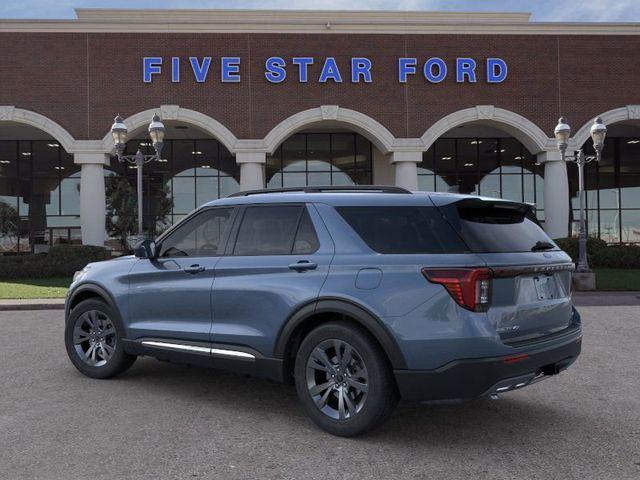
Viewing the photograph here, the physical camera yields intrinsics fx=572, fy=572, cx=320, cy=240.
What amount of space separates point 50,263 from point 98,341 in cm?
1543

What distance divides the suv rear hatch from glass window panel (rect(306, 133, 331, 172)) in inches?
945

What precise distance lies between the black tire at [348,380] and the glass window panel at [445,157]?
2607 centimetres

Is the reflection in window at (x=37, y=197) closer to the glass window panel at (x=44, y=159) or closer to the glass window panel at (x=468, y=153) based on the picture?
the glass window panel at (x=44, y=159)

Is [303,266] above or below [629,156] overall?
below

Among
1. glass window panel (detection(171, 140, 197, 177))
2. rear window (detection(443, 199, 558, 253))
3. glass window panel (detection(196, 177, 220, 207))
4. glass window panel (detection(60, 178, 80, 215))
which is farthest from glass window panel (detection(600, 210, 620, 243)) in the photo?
rear window (detection(443, 199, 558, 253))

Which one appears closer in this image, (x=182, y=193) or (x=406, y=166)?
(x=406, y=166)

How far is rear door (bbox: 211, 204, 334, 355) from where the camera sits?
4430 millimetres

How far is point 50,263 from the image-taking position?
1983 centimetres

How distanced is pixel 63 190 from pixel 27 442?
27.7m

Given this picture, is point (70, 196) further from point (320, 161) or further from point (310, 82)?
point (310, 82)

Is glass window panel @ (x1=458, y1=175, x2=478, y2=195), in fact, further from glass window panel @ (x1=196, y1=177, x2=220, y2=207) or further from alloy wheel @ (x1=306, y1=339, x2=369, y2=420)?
alloy wheel @ (x1=306, y1=339, x2=369, y2=420)

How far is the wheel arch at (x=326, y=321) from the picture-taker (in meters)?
3.96

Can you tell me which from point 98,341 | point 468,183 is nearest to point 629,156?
point 468,183

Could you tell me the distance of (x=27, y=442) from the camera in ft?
13.7
